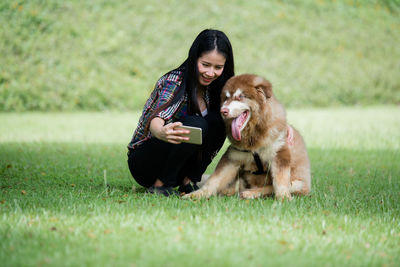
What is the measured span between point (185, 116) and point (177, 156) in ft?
1.17

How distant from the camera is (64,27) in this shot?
12.1 meters

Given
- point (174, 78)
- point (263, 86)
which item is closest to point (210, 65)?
point (174, 78)

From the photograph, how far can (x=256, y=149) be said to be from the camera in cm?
385

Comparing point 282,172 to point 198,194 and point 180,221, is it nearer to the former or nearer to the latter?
point 198,194

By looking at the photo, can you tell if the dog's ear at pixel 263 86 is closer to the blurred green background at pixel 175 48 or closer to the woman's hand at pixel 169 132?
the woman's hand at pixel 169 132

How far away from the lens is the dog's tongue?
371cm

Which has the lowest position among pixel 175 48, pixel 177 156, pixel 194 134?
pixel 177 156

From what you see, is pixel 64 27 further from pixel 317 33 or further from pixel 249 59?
pixel 317 33

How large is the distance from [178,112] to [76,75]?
27.8 feet

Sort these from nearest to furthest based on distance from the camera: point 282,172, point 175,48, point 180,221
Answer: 1. point 180,221
2. point 282,172
3. point 175,48

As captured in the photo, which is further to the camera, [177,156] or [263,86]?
[177,156]

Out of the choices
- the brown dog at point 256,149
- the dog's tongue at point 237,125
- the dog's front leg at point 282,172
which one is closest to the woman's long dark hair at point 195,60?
the brown dog at point 256,149

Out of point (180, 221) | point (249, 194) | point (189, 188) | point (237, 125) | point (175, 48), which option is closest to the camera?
point (180, 221)

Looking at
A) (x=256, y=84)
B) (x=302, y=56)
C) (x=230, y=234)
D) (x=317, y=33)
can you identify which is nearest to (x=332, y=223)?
(x=230, y=234)
